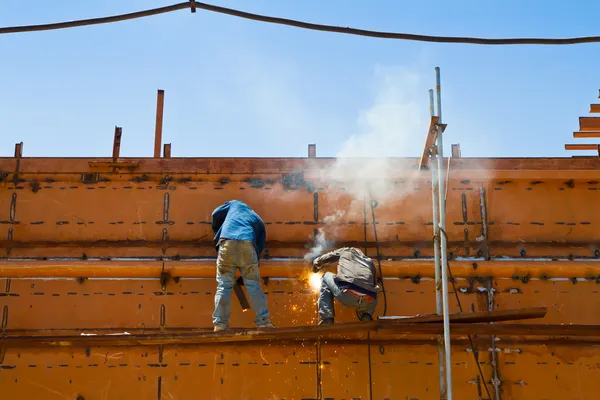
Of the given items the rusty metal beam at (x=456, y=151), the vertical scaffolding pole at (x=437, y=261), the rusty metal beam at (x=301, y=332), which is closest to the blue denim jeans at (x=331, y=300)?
the rusty metal beam at (x=301, y=332)

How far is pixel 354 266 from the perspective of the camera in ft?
23.0

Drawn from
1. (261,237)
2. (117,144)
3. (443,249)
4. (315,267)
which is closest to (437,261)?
(443,249)

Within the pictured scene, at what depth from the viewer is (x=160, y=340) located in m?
6.94

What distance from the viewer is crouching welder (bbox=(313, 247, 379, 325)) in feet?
22.6

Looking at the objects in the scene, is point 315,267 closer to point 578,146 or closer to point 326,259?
point 326,259

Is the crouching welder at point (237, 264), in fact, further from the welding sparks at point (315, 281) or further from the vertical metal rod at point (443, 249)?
the vertical metal rod at point (443, 249)

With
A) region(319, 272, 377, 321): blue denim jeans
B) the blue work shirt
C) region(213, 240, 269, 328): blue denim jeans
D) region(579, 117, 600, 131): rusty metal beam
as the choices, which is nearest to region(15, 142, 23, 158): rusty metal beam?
the blue work shirt

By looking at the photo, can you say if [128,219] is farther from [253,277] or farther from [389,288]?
[389,288]

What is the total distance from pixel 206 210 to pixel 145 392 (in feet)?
7.35

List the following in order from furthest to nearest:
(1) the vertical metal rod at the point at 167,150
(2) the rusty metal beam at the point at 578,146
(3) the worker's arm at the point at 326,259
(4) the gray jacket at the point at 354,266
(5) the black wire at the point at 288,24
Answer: (2) the rusty metal beam at the point at 578,146 → (1) the vertical metal rod at the point at 167,150 → (3) the worker's arm at the point at 326,259 → (4) the gray jacket at the point at 354,266 → (5) the black wire at the point at 288,24

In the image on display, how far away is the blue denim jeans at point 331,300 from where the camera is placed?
6.95 m

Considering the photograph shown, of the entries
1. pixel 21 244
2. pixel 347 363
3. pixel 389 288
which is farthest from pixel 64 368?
pixel 389 288

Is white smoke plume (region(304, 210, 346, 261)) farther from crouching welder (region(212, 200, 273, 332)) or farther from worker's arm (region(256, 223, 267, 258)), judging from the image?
crouching welder (region(212, 200, 273, 332))

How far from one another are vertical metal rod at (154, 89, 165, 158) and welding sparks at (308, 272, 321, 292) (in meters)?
2.72
